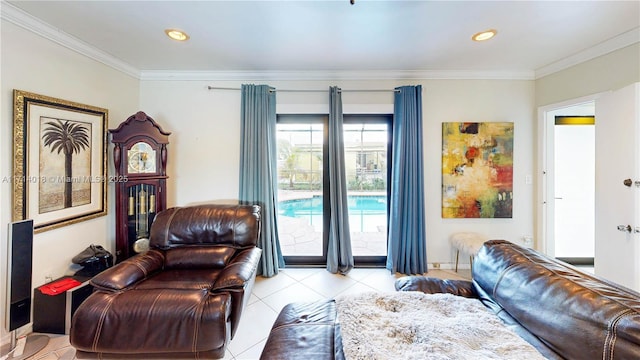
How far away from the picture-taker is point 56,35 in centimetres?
204

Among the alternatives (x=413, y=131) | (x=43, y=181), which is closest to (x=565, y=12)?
(x=413, y=131)

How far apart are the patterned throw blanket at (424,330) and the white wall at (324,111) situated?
6.42 feet

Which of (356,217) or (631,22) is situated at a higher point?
(631,22)

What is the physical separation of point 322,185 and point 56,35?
2.87 metres

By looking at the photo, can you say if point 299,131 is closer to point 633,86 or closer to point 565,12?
point 565,12

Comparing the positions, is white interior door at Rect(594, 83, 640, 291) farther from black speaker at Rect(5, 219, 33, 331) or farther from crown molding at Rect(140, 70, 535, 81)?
black speaker at Rect(5, 219, 33, 331)

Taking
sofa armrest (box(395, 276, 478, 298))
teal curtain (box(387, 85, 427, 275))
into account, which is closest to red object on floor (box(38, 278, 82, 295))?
sofa armrest (box(395, 276, 478, 298))

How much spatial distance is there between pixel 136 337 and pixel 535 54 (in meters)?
4.20

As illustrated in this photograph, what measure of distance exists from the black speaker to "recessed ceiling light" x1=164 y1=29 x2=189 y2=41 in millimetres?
1805

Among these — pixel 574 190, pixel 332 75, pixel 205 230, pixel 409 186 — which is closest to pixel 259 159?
pixel 205 230

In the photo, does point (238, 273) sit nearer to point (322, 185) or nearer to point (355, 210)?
point (322, 185)

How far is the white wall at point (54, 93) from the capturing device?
176 cm

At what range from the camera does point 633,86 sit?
6.39 ft

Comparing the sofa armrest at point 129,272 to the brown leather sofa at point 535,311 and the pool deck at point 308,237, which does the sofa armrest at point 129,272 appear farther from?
the pool deck at point 308,237
